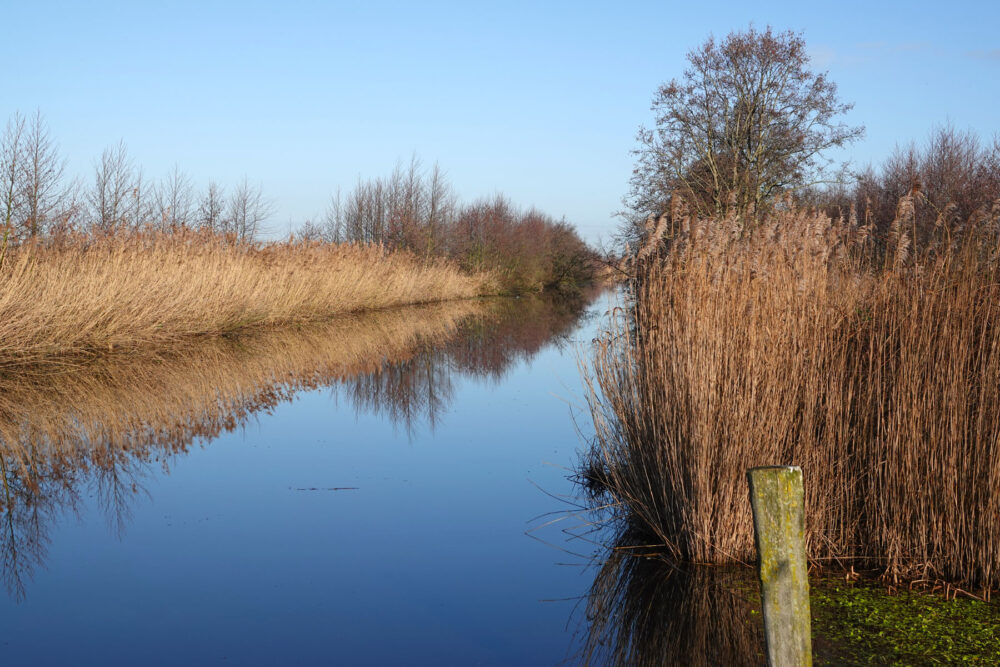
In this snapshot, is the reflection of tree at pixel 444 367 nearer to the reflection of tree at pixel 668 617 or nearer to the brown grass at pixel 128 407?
the brown grass at pixel 128 407

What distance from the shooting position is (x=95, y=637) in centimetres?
352

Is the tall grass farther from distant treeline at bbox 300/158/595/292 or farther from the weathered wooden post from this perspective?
distant treeline at bbox 300/158/595/292

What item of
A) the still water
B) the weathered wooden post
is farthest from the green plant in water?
the still water

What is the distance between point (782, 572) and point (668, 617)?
5.06ft

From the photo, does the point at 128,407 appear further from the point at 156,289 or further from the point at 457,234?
the point at 457,234

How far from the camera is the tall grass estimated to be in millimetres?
3881

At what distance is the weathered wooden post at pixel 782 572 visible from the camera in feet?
7.84

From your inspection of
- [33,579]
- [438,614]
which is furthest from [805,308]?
[33,579]

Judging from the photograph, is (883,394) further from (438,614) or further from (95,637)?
(95,637)

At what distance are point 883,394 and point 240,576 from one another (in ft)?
11.6

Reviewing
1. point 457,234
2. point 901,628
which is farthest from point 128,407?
point 457,234

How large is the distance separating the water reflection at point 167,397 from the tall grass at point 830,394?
3.48 meters

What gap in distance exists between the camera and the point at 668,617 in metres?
3.82

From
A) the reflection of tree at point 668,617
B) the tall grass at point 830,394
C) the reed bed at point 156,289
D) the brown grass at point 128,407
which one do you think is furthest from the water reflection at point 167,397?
the tall grass at point 830,394
